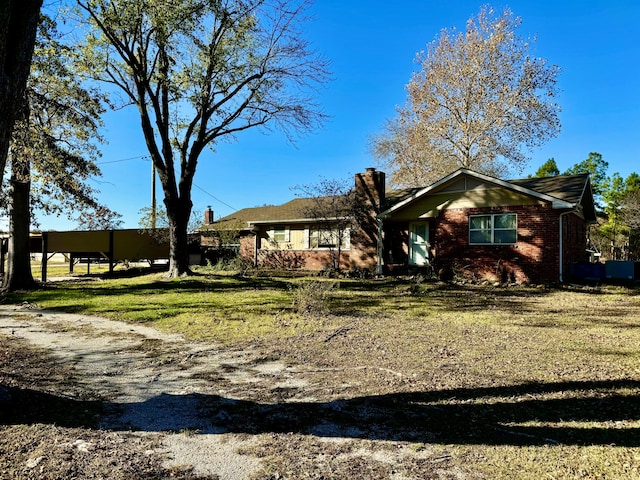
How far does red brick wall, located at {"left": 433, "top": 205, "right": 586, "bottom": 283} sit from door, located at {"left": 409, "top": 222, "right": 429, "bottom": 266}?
3.14ft

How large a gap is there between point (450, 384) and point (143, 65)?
55.9ft

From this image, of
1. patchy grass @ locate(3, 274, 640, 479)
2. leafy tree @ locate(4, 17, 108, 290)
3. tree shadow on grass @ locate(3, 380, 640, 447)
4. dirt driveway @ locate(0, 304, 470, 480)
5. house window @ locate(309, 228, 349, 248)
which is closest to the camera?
dirt driveway @ locate(0, 304, 470, 480)

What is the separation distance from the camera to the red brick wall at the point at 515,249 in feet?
51.0

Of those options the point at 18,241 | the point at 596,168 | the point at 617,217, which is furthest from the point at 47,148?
the point at 596,168

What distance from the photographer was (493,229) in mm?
16766

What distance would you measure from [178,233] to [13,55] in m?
15.2

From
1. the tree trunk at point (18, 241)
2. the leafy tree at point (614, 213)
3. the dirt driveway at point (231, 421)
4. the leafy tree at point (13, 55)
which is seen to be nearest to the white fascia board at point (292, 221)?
the tree trunk at point (18, 241)

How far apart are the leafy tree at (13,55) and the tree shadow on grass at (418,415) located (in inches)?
94.2

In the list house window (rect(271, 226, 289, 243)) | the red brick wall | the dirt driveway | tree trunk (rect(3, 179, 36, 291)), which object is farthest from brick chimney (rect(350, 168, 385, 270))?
the dirt driveway

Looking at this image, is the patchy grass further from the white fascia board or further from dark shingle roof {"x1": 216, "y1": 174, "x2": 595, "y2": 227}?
the white fascia board

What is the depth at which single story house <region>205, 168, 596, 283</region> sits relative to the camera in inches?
619

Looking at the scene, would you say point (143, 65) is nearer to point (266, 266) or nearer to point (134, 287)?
point (134, 287)

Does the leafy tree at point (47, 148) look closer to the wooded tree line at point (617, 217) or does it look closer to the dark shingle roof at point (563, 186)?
the dark shingle roof at point (563, 186)

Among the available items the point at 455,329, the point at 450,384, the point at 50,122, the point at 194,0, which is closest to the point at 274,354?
the point at 450,384
